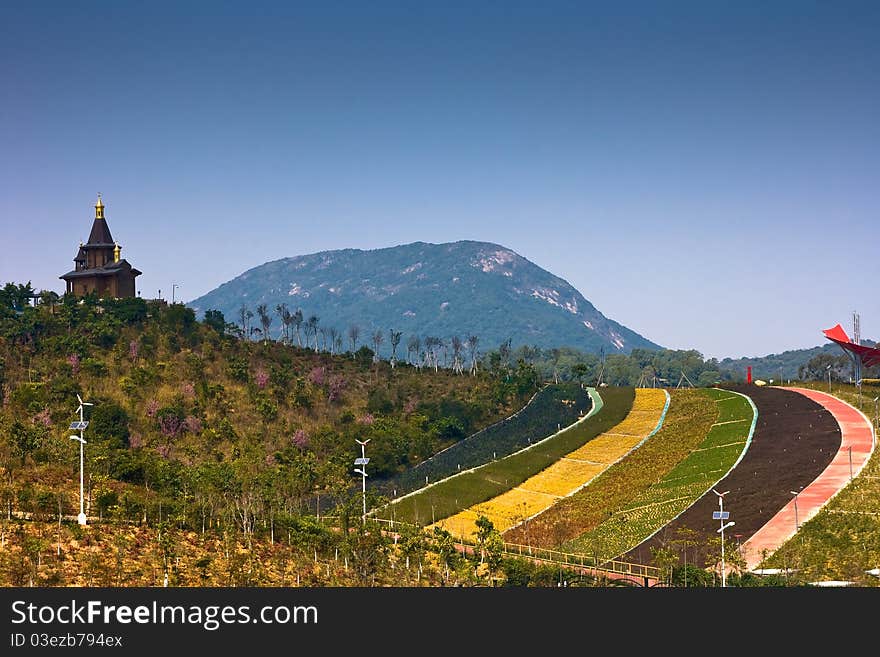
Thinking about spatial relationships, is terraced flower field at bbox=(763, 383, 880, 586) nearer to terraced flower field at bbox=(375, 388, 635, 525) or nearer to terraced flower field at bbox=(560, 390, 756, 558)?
terraced flower field at bbox=(560, 390, 756, 558)

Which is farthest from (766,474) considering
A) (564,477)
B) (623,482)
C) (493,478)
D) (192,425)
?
(192,425)

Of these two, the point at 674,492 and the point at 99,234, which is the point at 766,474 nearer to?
the point at 674,492

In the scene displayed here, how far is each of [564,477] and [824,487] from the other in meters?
28.9

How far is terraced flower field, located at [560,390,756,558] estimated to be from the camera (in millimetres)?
79875

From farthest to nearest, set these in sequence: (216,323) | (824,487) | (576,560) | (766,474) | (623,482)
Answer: (216,323)
(623,482)
(766,474)
(824,487)
(576,560)

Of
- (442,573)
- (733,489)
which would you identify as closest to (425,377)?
(733,489)

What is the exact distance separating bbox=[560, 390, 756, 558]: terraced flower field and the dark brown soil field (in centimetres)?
116

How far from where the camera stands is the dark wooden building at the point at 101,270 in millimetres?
136500

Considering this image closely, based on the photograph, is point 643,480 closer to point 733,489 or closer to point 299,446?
point 733,489

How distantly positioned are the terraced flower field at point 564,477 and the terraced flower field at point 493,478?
0.90 m

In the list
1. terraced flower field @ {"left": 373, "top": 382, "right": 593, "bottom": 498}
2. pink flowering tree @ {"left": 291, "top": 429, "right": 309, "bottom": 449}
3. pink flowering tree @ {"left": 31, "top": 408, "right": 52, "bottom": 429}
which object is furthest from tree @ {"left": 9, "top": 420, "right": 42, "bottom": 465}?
pink flowering tree @ {"left": 291, "top": 429, "right": 309, "bottom": 449}

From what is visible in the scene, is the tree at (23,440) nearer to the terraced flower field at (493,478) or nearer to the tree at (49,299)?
the terraced flower field at (493,478)

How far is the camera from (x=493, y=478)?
105438 millimetres

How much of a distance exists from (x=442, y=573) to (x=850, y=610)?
2954 cm
